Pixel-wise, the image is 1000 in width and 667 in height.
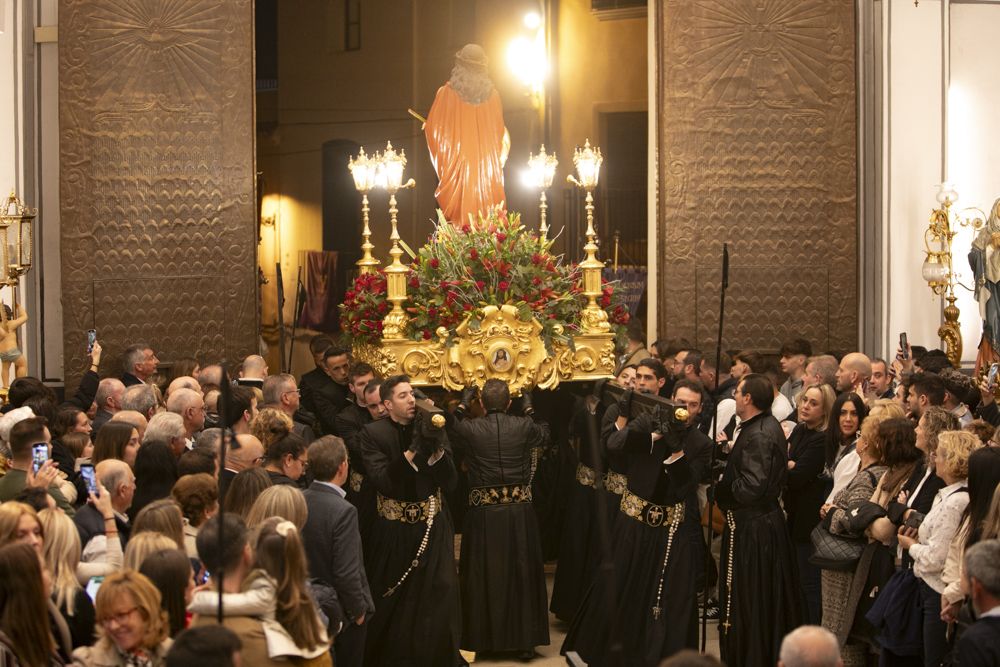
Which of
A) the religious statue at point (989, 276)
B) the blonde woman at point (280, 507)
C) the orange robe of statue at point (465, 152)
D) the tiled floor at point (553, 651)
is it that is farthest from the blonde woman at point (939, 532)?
the orange robe of statue at point (465, 152)

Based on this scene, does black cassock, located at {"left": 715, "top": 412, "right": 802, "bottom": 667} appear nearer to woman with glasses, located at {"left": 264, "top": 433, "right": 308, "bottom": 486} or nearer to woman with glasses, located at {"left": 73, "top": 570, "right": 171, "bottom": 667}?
woman with glasses, located at {"left": 264, "top": 433, "right": 308, "bottom": 486}

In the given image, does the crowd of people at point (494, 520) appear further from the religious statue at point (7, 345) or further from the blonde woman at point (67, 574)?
the religious statue at point (7, 345)

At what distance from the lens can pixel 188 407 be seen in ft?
27.1

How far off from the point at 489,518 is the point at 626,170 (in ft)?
33.9

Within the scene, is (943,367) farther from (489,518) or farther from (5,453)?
(5,453)

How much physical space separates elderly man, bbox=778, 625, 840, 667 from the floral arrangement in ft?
20.5

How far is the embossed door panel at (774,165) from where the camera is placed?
44.4 feet

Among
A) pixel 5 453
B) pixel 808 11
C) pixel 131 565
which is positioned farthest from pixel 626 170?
pixel 131 565

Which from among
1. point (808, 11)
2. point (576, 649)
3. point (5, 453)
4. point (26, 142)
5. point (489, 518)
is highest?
point (808, 11)

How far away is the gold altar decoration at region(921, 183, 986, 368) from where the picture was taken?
1330 cm

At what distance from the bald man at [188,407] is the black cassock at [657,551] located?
2.45 m

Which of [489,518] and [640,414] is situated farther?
[489,518]

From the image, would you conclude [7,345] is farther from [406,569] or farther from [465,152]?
[465,152]

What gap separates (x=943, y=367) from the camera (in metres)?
10.6
